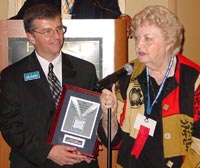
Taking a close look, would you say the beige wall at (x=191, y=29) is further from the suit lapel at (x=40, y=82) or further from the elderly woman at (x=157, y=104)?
the suit lapel at (x=40, y=82)

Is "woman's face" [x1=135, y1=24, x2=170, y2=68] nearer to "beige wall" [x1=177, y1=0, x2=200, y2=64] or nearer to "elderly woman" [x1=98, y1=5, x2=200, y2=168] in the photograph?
"elderly woman" [x1=98, y1=5, x2=200, y2=168]

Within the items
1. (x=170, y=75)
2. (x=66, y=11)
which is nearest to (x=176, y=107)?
(x=170, y=75)

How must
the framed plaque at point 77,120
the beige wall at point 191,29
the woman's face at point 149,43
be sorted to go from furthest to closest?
the beige wall at point 191,29, the framed plaque at point 77,120, the woman's face at point 149,43

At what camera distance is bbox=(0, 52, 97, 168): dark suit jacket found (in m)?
1.93

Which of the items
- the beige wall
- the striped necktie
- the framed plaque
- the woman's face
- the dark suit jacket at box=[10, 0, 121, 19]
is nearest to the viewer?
the woman's face

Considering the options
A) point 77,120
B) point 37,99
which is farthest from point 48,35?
point 77,120

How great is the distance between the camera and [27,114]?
6.48 ft

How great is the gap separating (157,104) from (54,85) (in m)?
0.58

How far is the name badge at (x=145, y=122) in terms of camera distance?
1804 millimetres

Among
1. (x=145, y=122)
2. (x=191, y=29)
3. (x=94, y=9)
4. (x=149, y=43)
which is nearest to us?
(x=149, y=43)

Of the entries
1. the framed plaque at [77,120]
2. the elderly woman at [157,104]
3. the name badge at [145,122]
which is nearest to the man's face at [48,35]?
the framed plaque at [77,120]

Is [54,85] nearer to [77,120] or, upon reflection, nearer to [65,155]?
[77,120]

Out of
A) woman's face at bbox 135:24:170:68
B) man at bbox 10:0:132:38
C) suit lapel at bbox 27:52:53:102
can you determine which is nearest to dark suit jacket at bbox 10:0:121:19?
man at bbox 10:0:132:38

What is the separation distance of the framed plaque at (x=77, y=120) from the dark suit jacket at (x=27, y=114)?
0.10 meters
